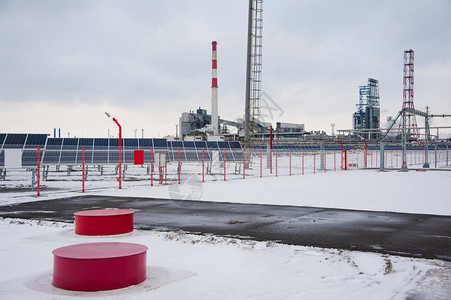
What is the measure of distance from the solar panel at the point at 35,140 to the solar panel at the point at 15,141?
0.93ft

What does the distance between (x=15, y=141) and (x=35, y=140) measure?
44.0 inches

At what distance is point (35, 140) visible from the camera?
1058 inches

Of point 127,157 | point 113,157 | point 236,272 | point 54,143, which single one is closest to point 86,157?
point 113,157

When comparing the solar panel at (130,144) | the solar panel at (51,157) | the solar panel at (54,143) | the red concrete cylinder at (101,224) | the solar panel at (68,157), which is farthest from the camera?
the solar panel at (130,144)

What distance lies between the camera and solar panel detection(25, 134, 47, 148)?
2641 centimetres

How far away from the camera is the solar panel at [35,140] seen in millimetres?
26414

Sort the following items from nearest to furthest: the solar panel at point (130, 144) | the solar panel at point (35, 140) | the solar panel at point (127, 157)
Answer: the solar panel at point (35, 140) < the solar panel at point (127, 157) < the solar panel at point (130, 144)

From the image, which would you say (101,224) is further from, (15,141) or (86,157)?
(86,157)

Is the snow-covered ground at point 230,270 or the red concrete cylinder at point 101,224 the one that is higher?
the red concrete cylinder at point 101,224

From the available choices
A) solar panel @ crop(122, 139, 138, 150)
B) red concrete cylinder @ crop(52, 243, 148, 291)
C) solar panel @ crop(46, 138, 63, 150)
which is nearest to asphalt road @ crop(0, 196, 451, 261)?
red concrete cylinder @ crop(52, 243, 148, 291)

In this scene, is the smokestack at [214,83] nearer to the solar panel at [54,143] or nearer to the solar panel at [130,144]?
the solar panel at [130,144]

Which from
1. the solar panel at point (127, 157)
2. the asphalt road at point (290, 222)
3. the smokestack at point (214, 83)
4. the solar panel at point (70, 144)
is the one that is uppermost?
the smokestack at point (214, 83)

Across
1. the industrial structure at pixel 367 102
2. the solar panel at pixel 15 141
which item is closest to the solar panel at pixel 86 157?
the solar panel at pixel 15 141

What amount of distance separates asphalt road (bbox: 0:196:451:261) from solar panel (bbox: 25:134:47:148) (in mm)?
11431
